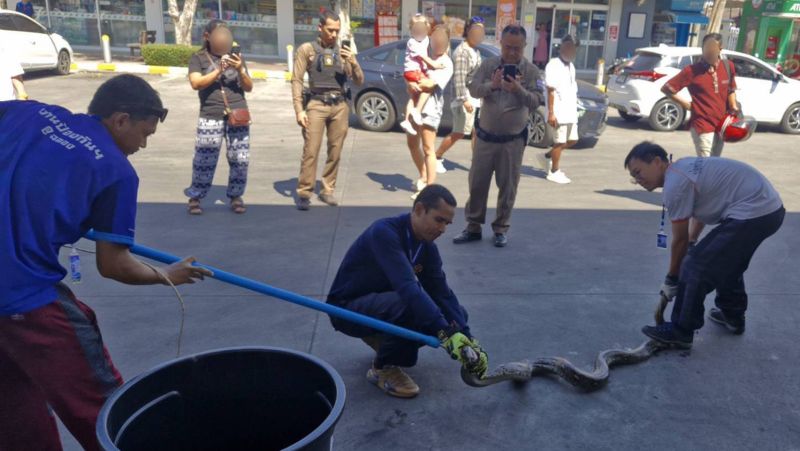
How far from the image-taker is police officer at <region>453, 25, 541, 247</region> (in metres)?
5.54

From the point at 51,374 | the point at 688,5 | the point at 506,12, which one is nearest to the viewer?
the point at 51,374

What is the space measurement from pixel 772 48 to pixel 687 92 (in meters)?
9.90

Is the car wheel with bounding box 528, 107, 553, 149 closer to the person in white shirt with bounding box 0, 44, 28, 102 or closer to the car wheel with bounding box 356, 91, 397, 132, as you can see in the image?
the car wheel with bounding box 356, 91, 397, 132

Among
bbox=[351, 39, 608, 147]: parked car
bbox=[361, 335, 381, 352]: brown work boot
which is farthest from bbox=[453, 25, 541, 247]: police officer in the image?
bbox=[351, 39, 608, 147]: parked car

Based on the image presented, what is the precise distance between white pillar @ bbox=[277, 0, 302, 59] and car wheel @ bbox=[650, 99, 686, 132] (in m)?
14.0

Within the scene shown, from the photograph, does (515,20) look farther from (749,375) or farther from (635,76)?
(749,375)

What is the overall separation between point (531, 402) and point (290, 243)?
2.88 m

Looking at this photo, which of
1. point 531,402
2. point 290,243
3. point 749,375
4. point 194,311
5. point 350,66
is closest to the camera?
point 531,402

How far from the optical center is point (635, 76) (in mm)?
11992

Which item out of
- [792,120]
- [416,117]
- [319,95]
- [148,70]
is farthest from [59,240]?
[148,70]

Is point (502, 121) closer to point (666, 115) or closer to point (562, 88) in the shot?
point (562, 88)

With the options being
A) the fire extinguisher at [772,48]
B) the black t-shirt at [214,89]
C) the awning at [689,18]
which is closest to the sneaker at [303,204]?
the black t-shirt at [214,89]

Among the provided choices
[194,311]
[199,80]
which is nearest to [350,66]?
[199,80]

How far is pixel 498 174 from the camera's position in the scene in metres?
5.74
